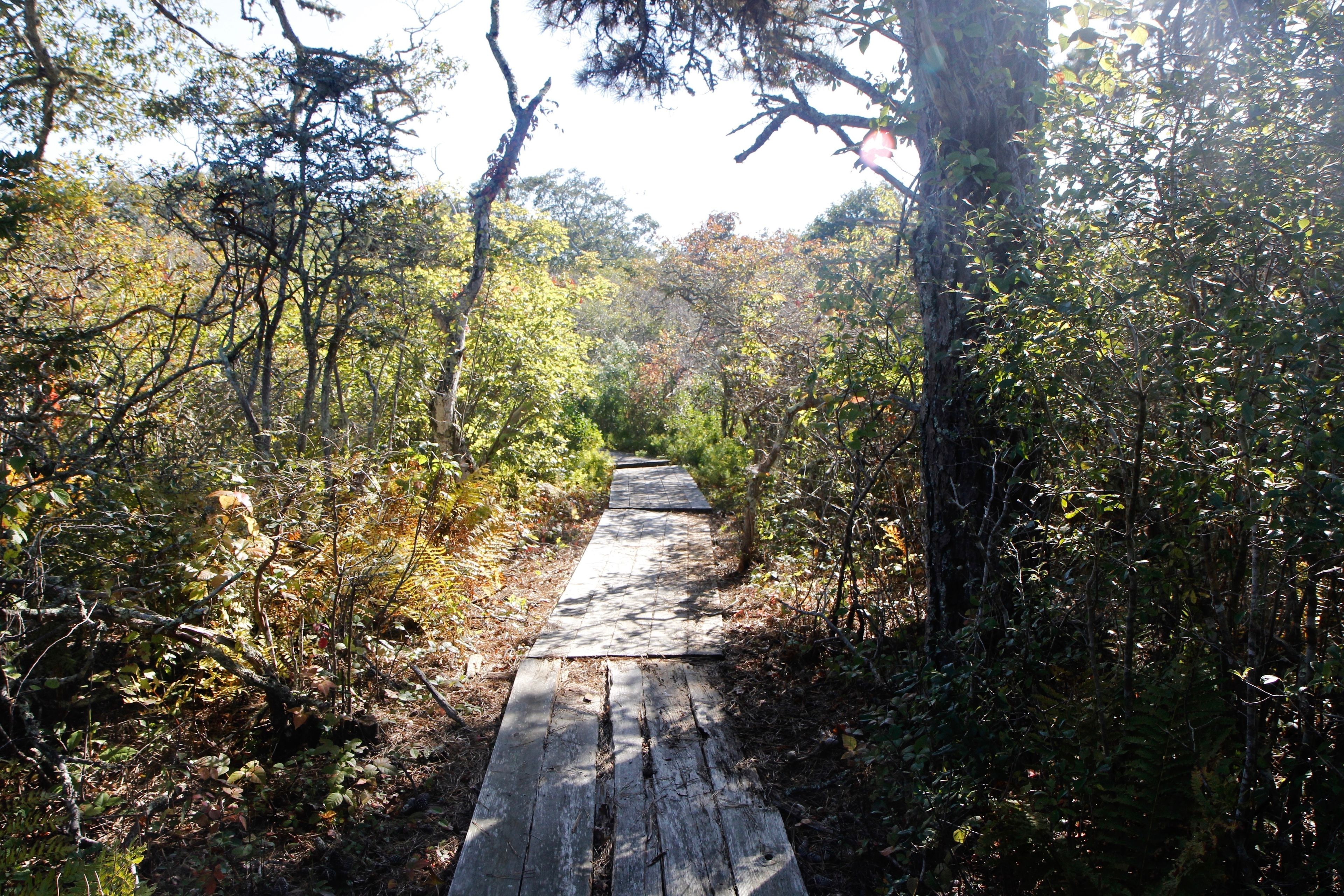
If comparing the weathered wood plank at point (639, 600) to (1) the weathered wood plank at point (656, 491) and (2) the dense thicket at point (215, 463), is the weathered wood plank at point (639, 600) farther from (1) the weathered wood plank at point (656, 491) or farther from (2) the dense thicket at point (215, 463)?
(1) the weathered wood plank at point (656, 491)

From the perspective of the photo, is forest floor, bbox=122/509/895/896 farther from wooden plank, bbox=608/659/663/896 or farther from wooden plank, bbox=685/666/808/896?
wooden plank, bbox=608/659/663/896

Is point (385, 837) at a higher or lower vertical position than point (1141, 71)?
lower

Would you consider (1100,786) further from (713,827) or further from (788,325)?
(788,325)

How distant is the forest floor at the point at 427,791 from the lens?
266 cm

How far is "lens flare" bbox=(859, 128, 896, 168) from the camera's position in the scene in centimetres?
375

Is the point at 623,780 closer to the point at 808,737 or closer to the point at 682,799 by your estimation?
the point at 682,799

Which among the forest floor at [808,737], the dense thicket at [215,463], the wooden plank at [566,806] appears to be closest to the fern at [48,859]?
the dense thicket at [215,463]

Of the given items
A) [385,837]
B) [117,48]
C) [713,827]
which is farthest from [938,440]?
[117,48]

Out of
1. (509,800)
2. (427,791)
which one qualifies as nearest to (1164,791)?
(509,800)

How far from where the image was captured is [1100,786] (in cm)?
208

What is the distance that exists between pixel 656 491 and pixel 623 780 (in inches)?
311

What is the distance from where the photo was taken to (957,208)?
3.53 metres

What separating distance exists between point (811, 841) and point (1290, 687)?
5.46 feet

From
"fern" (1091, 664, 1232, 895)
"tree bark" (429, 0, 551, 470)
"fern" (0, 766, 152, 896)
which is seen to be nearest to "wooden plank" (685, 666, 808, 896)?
"fern" (1091, 664, 1232, 895)
